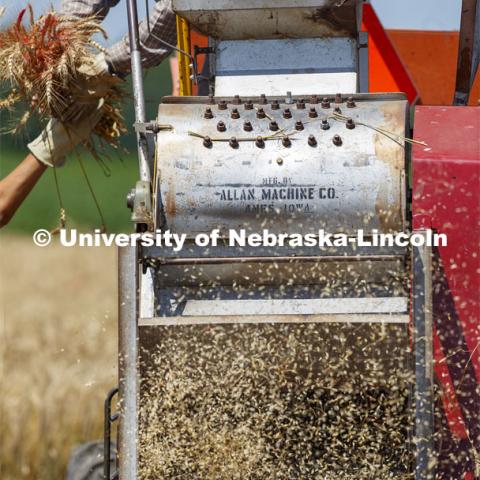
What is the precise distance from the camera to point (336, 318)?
3.25m

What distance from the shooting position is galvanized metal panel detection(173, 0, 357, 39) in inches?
154

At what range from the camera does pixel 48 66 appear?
4.09 meters

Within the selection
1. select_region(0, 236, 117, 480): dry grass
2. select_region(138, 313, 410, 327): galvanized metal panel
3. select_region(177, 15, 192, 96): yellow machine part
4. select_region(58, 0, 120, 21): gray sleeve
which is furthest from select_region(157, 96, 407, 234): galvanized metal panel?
select_region(0, 236, 117, 480): dry grass

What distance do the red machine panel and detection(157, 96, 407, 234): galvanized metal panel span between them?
102 millimetres

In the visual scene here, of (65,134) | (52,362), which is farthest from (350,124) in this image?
(52,362)

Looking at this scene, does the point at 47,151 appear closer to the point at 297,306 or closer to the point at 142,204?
the point at 142,204

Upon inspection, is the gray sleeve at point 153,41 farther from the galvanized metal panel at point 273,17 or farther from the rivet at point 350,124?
the rivet at point 350,124

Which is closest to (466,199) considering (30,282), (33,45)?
(33,45)

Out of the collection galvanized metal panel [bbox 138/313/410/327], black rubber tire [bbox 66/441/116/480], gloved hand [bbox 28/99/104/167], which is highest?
gloved hand [bbox 28/99/104/167]

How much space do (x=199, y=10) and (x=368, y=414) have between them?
1529 mm

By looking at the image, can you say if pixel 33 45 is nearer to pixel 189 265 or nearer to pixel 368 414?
pixel 189 265

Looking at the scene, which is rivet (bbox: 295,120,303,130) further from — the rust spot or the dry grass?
the dry grass

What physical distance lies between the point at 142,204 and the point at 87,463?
1.27 metres

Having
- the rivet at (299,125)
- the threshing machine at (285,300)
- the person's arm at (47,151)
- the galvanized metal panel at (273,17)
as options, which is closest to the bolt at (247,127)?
the threshing machine at (285,300)
